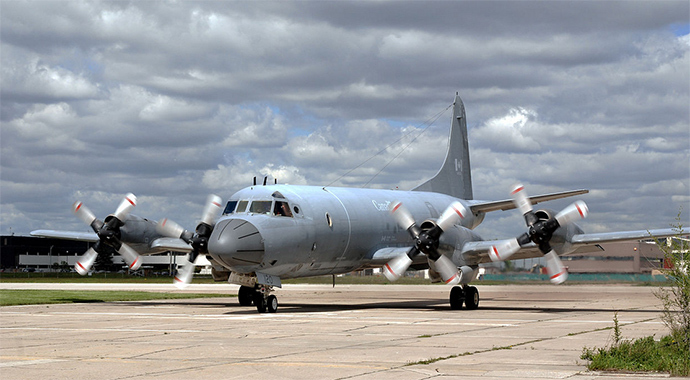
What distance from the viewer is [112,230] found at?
28922 mm

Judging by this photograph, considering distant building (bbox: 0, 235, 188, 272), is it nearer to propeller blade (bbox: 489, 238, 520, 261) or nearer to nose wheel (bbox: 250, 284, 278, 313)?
nose wheel (bbox: 250, 284, 278, 313)

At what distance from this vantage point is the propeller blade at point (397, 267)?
1038 inches

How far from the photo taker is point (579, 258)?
284 ft

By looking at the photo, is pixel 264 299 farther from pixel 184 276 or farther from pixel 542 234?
pixel 542 234

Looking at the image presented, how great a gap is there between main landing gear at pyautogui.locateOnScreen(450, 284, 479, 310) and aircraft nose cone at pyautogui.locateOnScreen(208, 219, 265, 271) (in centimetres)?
767

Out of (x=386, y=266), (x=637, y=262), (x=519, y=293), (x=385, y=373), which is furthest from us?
(x=637, y=262)

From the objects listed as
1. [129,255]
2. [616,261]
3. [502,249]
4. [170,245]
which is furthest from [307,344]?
[616,261]

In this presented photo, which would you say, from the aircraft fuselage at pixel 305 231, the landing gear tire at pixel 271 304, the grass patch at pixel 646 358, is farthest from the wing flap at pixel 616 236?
the grass patch at pixel 646 358

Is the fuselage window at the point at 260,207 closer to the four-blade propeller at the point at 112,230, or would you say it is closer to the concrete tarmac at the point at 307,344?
the concrete tarmac at the point at 307,344

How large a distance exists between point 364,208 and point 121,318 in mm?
9990

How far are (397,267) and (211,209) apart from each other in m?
6.75

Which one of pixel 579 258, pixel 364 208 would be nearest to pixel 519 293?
pixel 364 208

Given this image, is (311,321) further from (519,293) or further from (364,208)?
(519,293)

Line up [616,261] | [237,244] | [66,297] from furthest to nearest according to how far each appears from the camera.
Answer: [616,261] → [66,297] → [237,244]
